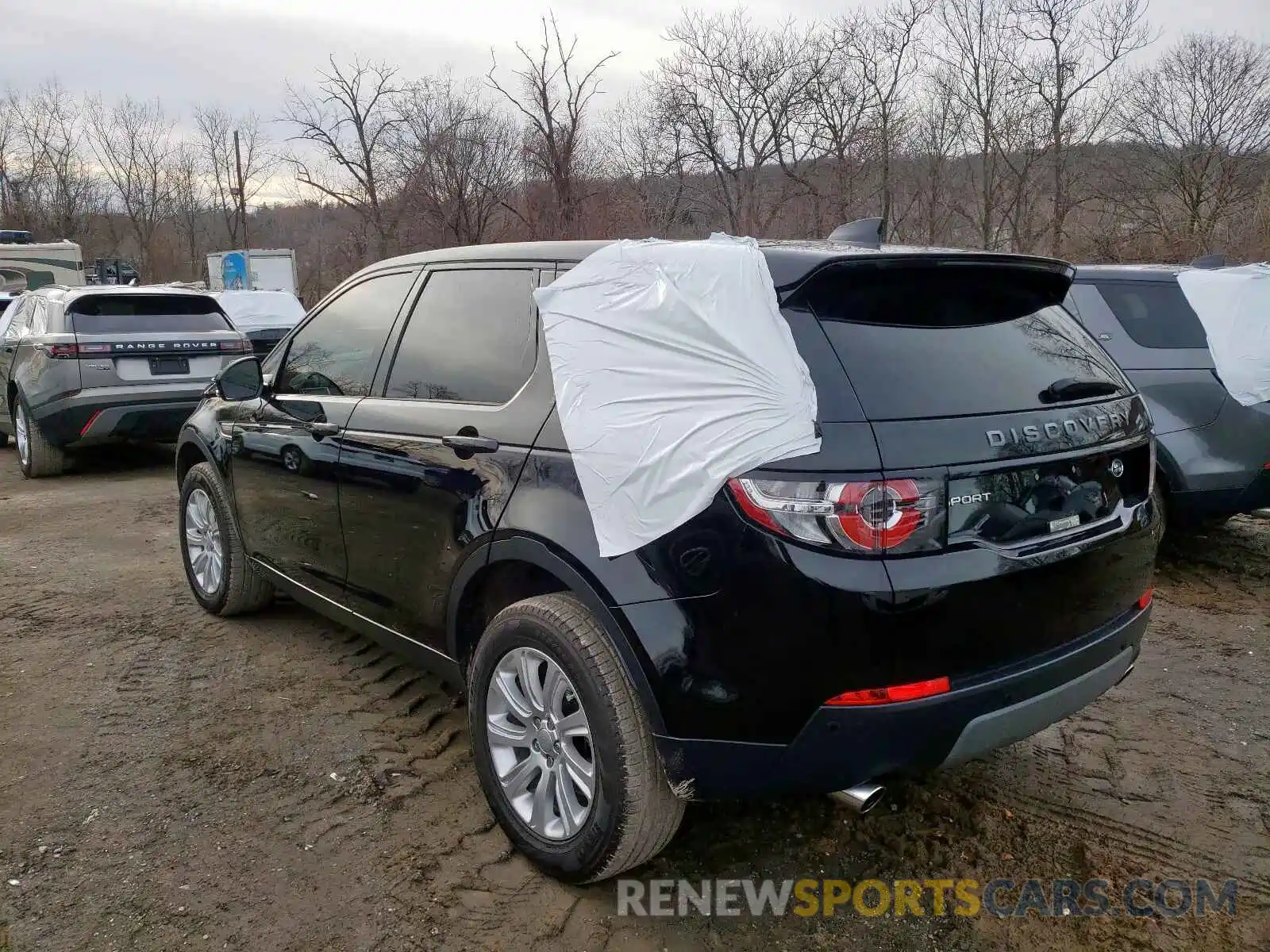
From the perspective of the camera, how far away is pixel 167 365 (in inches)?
323

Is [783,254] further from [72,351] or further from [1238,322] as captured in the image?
[72,351]

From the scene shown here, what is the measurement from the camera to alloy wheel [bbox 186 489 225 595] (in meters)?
4.53

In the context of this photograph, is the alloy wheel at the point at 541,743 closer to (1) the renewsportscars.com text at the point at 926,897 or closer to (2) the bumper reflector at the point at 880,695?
(1) the renewsportscars.com text at the point at 926,897

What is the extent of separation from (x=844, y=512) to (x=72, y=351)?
8023 mm

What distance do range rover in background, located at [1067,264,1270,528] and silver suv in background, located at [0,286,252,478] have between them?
23.8 ft

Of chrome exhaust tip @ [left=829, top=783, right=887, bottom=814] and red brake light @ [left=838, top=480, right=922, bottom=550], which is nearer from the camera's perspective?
red brake light @ [left=838, top=480, right=922, bottom=550]

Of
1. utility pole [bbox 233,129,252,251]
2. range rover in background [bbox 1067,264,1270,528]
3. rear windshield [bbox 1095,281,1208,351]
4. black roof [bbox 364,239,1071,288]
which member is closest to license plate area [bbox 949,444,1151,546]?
black roof [bbox 364,239,1071,288]

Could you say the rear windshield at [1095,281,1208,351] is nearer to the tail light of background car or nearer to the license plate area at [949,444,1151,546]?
the license plate area at [949,444,1151,546]

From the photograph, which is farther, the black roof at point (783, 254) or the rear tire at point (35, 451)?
the rear tire at point (35, 451)

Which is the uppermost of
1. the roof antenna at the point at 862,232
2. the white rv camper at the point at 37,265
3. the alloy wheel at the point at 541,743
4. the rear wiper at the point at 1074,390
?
the white rv camper at the point at 37,265

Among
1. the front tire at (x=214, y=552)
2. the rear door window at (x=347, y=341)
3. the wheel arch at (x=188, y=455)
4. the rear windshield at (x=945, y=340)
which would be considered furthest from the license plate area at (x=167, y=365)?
the rear windshield at (x=945, y=340)

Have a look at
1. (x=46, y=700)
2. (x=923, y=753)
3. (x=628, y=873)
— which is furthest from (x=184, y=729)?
(x=923, y=753)

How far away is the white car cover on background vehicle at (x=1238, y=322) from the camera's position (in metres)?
4.85

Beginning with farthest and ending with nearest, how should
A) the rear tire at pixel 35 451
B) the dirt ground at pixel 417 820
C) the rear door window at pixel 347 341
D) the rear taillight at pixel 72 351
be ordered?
the rear tire at pixel 35 451, the rear taillight at pixel 72 351, the rear door window at pixel 347 341, the dirt ground at pixel 417 820
